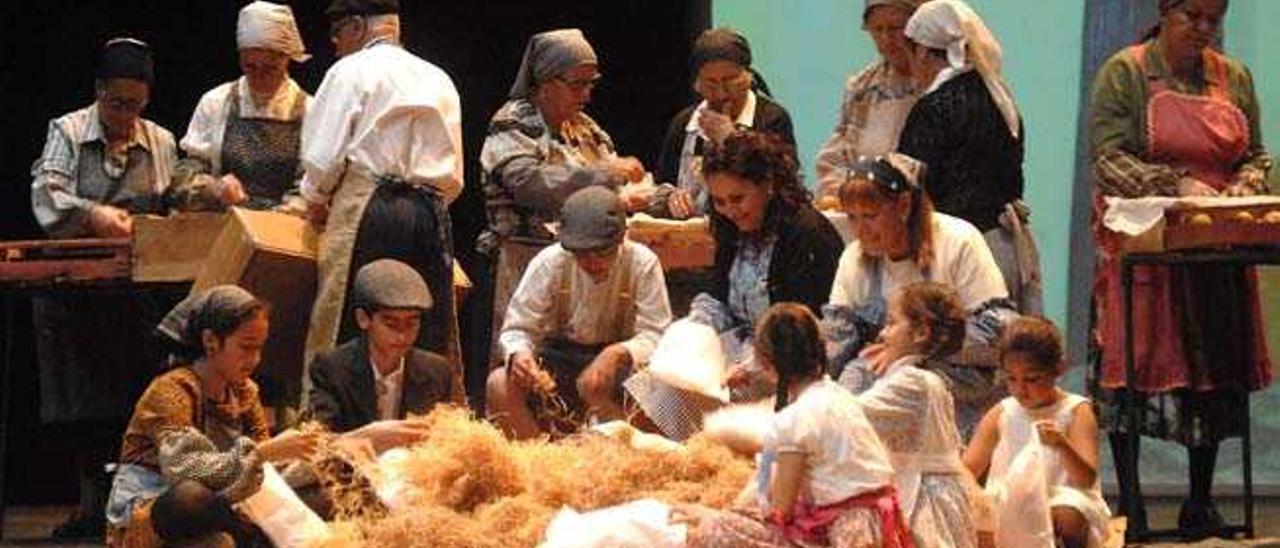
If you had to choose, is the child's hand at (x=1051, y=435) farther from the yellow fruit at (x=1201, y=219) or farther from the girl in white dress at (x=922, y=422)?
the yellow fruit at (x=1201, y=219)

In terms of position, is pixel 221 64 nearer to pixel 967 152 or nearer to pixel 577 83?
pixel 577 83

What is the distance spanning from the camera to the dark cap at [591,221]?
324 inches

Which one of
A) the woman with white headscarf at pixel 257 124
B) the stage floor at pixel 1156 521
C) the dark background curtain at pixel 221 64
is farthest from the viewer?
the dark background curtain at pixel 221 64

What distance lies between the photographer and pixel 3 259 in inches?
349

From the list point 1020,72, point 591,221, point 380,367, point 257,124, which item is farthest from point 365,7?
point 1020,72

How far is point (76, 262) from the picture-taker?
876 cm

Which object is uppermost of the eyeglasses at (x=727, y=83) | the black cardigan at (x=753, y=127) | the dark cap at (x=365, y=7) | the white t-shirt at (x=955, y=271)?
the dark cap at (x=365, y=7)

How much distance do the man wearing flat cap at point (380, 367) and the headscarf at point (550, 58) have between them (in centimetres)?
98

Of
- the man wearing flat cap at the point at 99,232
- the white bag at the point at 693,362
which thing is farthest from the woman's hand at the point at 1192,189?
the man wearing flat cap at the point at 99,232

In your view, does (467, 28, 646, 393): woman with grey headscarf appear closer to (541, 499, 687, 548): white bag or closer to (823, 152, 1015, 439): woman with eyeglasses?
(823, 152, 1015, 439): woman with eyeglasses

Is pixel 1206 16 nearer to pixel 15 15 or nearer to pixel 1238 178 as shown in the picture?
pixel 1238 178

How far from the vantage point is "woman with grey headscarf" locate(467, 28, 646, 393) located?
8664 mm

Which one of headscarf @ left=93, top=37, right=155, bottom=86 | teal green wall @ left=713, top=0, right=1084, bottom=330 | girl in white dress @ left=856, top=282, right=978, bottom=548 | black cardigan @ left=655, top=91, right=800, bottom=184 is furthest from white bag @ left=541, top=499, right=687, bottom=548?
teal green wall @ left=713, top=0, right=1084, bottom=330

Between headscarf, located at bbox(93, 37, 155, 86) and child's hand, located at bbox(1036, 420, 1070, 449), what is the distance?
9.92 feet
